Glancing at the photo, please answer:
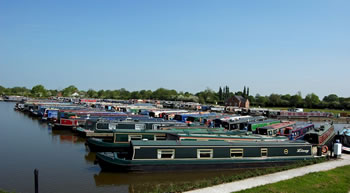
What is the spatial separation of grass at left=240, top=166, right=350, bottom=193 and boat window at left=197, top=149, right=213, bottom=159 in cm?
555

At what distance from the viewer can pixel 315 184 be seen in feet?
42.0

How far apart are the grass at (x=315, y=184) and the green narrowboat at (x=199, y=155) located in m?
4.76

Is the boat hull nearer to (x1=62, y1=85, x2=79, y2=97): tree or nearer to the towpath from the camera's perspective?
the towpath

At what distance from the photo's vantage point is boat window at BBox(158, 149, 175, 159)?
17.0 metres

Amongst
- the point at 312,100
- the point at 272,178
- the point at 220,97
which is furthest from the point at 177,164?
the point at 220,97

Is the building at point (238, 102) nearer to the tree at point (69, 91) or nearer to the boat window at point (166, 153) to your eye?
the boat window at point (166, 153)

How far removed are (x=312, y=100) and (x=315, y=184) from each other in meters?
98.5

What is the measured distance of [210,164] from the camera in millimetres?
17906

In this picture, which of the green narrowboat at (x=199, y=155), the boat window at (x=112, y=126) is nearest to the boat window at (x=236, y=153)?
the green narrowboat at (x=199, y=155)

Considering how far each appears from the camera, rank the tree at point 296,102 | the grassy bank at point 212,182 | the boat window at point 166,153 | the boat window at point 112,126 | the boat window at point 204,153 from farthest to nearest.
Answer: the tree at point 296,102
the boat window at point 112,126
the boat window at point 204,153
the boat window at point 166,153
the grassy bank at point 212,182

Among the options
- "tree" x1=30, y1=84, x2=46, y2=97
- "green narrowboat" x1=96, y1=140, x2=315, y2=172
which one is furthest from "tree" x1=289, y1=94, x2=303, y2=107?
"tree" x1=30, y1=84, x2=46, y2=97

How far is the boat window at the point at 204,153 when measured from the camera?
58.4 feet

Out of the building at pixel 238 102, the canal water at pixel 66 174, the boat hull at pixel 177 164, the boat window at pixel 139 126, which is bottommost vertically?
the canal water at pixel 66 174

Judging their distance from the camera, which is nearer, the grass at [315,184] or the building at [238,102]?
the grass at [315,184]
